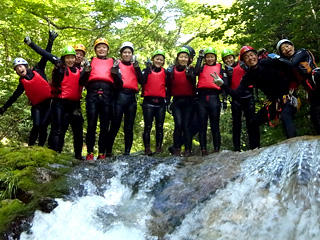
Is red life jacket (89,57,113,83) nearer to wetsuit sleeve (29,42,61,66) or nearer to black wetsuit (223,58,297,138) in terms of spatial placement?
wetsuit sleeve (29,42,61,66)

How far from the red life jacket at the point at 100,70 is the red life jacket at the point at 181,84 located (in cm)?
154

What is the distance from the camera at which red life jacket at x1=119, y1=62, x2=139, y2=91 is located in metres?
7.04

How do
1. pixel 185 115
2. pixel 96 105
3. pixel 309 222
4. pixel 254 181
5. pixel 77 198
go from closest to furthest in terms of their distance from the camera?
pixel 309 222
pixel 254 181
pixel 77 198
pixel 96 105
pixel 185 115

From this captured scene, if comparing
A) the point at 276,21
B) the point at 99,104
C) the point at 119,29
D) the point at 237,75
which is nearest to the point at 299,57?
the point at 237,75

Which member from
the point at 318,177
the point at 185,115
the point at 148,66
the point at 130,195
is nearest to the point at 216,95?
the point at 185,115

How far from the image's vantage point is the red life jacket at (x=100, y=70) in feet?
22.4

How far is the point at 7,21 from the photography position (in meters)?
9.96

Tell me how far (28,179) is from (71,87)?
2.49 m

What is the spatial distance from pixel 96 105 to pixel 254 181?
3.91 metres

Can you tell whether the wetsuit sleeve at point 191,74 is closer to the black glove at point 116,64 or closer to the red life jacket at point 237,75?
the red life jacket at point 237,75

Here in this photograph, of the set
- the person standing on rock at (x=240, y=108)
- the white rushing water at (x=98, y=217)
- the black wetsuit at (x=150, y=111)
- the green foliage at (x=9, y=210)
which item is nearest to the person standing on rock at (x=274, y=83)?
the person standing on rock at (x=240, y=108)

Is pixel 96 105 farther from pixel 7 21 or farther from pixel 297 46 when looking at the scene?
pixel 297 46

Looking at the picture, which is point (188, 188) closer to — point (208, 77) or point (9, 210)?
point (9, 210)

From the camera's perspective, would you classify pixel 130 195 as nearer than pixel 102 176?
Yes
